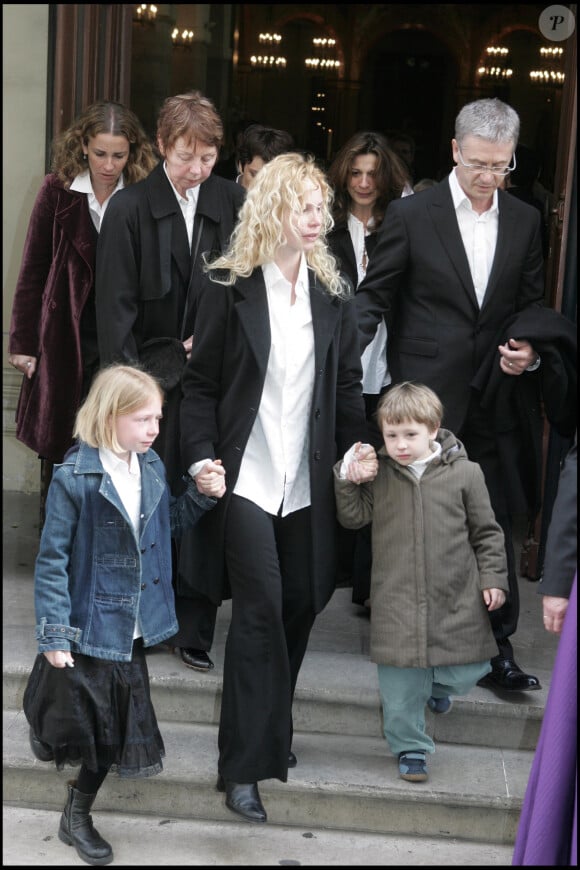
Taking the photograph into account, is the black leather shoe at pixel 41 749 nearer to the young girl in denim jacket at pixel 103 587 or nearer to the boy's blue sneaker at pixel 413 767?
the young girl in denim jacket at pixel 103 587

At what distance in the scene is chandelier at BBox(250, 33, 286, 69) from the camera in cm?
2209

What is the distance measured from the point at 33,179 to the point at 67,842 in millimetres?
3727

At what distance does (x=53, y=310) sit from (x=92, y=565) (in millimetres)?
1515

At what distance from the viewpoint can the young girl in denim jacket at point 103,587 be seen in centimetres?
338

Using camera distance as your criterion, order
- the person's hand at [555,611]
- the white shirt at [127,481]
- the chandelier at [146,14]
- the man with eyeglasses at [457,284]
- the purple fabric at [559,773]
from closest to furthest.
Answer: the purple fabric at [559,773], the person's hand at [555,611], the white shirt at [127,481], the man with eyeglasses at [457,284], the chandelier at [146,14]

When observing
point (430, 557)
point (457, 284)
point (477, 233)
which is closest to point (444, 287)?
point (457, 284)

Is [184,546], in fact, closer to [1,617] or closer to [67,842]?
[67,842]

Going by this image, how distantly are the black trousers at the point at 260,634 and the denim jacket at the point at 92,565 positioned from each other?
0.79 ft

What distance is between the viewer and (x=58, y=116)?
4949 mm

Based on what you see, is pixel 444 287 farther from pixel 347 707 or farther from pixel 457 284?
pixel 347 707

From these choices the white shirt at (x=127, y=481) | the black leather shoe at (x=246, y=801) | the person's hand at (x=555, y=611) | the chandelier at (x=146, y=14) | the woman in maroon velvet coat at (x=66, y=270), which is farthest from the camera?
the chandelier at (x=146, y=14)

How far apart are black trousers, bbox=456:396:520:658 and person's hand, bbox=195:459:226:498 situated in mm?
1025

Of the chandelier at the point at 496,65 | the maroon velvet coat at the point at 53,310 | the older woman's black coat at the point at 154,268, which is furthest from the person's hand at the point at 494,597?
the chandelier at the point at 496,65

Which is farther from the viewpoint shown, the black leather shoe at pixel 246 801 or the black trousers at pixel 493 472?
the black trousers at pixel 493 472
